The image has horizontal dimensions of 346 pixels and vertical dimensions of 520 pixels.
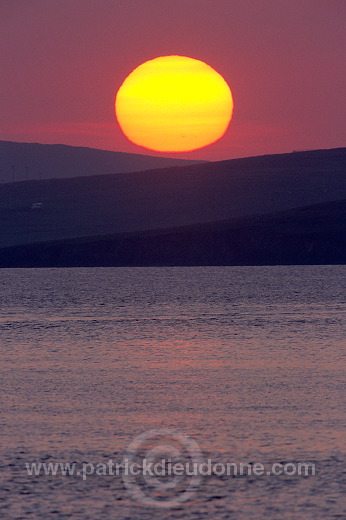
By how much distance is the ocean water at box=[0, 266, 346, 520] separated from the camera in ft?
53.0

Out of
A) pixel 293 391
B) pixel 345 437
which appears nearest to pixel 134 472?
pixel 345 437

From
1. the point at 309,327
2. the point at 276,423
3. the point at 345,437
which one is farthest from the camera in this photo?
the point at 309,327

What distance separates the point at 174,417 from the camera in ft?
77.3

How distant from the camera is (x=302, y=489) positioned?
1680 centimetres

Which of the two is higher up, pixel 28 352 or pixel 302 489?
pixel 28 352

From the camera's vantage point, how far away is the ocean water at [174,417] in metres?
16.1

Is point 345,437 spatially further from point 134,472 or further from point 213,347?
point 213,347

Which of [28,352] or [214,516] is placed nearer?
[214,516]

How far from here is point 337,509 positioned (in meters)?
15.7

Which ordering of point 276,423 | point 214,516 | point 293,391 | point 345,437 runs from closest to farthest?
point 214,516
point 345,437
point 276,423
point 293,391

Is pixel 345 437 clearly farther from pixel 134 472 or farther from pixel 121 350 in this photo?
pixel 121 350

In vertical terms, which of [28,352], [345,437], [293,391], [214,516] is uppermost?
[28,352]

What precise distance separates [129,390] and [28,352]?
14.3 metres

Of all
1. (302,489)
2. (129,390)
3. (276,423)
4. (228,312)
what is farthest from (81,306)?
(302,489)
